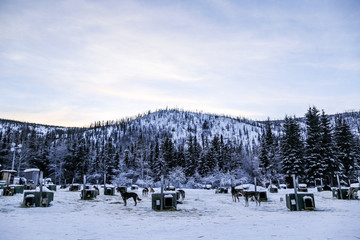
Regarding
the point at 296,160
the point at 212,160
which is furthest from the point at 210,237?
the point at 212,160

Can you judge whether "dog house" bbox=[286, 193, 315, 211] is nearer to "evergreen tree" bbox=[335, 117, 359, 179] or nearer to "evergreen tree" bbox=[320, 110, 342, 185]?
"evergreen tree" bbox=[320, 110, 342, 185]

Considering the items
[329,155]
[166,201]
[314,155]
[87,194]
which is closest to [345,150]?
[329,155]

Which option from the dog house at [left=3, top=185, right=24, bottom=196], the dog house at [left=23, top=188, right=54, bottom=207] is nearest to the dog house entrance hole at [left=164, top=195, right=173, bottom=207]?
the dog house at [left=23, top=188, right=54, bottom=207]

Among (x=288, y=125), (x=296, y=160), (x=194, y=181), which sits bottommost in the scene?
(x=194, y=181)

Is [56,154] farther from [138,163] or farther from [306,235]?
[306,235]

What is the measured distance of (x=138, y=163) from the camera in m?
80.5

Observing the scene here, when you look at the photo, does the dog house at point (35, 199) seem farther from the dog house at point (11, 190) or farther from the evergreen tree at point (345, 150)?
the evergreen tree at point (345, 150)

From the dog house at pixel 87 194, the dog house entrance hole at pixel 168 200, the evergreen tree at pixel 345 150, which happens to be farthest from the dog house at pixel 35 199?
the evergreen tree at pixel 345 150

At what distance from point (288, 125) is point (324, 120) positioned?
664 centimetres

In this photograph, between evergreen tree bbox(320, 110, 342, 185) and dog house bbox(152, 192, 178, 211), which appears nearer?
dog house bbox(152, 192, 178, 211)

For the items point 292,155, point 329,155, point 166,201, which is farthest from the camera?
point 292,155

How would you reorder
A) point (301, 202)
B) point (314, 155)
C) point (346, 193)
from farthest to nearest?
point (314, 155), point (346, 193), point (301, 202)

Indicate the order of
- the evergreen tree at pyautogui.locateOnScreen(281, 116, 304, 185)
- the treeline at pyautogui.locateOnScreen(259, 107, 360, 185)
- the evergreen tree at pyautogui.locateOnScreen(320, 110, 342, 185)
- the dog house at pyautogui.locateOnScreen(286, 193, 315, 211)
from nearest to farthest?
the dog house at pyautogui.locateOnScreen(286, 193, 315, 211)
the evergreen tree at pyautogui.locateOnScreen(320, 110, 342, 185)
the treeline at pyautogui.locateOnScreen(259, 107, 360, 185)
the evergreen tree at pyautogui.locateOnScreen(281, 116, 304, 185)

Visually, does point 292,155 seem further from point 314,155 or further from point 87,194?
point 87,194
